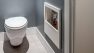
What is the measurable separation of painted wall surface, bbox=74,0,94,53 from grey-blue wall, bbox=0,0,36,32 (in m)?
1.57

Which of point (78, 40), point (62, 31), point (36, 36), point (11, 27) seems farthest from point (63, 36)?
point (36, 36)

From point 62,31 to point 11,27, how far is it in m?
0.83

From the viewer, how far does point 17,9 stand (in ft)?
8.67

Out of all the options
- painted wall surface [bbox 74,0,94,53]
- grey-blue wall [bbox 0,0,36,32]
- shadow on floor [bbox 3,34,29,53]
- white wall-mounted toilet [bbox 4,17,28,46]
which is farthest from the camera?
grey-blue wall [bbox 0,0,36,32]

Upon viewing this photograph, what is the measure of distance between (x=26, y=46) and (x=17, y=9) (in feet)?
2.38

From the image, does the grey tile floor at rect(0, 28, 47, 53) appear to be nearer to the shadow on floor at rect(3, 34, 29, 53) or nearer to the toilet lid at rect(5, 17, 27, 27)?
the shadow on floor at rect(3, 34, 29, 53)

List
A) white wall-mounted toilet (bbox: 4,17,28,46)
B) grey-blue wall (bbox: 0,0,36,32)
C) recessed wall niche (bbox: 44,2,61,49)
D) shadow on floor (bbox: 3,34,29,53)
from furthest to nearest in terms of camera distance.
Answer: grey-blue wall (bbox: 0,0,36,32) → shadow on floor (bbox: 3,34,29,53) → white wall-mounted toilet (bbox: 4,17,28,46) → recessed wall niche (bbox: 44,2,61,49)

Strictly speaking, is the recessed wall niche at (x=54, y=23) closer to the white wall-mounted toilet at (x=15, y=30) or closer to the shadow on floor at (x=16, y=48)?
the white wall-mounted toilet at (x=15, y=30)

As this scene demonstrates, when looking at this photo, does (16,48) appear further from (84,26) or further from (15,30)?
(84,26)

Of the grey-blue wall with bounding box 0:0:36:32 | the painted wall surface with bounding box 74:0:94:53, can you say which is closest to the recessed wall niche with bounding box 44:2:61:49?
the painted wall surface with bounding box 74:0:94:53

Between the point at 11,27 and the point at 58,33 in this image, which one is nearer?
the point at 58,33

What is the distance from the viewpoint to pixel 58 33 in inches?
62.7

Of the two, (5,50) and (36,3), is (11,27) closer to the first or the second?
(5,50)

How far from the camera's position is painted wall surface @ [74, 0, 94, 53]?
126cm
